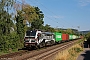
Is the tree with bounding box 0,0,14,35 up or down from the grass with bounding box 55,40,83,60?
up

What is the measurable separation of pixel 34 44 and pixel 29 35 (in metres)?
1.58

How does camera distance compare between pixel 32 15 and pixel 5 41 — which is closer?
pixel 5 41

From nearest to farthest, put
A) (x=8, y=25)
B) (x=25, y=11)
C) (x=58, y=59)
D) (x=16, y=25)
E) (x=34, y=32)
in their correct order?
(x=58, y=59), (x=34, y=32), (x=8, y=25), (x=16, y=25), (x=25, y=11)

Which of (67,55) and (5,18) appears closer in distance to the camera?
(67,55)

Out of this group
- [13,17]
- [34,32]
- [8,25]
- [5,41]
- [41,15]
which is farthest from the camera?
[41,15]

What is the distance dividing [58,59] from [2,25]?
17299mm

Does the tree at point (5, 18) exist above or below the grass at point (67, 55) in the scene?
above

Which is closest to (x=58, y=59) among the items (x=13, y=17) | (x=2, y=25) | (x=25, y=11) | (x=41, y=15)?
(x=2, y=25)

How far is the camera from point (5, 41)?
→ 26.2 metres

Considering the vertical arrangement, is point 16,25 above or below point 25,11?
below

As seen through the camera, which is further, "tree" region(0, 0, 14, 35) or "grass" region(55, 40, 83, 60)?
"tree" region(0, 0, 14, 35)

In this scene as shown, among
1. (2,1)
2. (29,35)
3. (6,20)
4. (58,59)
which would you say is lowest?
(58,59)

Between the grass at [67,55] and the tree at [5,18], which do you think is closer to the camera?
the grass at [67,55]

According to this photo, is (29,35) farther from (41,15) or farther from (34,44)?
(41,15)
